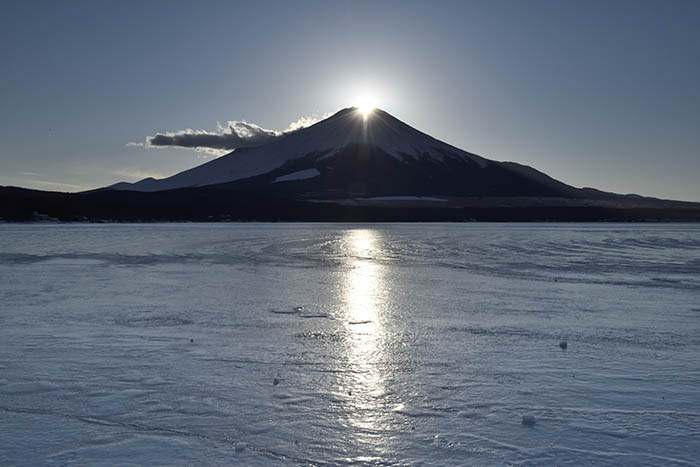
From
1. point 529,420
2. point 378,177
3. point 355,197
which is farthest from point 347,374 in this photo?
point 378,177

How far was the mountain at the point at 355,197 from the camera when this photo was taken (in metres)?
86.6

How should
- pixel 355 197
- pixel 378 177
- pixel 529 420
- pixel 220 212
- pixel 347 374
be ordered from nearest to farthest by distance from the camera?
1. pixel 529 420
2. pixel 347 374
3. pixel 220 212
4. pixel 355 197
5. pixel 378 177

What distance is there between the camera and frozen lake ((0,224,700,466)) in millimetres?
4055

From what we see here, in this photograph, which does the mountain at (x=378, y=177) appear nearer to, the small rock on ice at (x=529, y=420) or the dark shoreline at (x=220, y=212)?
the dark shoreline at (x=220, y=212)

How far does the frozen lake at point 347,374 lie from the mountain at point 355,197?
69.5 meters

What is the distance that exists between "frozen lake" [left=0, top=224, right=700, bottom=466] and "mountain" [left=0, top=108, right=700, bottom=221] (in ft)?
228

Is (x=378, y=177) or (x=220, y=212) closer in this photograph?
(x=220, y=212)

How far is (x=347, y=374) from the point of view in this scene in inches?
229

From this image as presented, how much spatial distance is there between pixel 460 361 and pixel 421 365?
0.52 m

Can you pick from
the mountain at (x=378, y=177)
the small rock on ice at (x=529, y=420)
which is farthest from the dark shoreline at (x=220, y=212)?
the small rock on ice at (x=529, y=420)

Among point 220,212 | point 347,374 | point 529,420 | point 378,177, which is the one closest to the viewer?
point 529,420

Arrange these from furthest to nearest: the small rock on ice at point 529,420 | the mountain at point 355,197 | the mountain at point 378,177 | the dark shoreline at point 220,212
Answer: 1. the mountain at point 378,177
2. the mountain at point 355,197
3. the dark shoreline at point 220,212
4. the small rock on ice at point 529,420

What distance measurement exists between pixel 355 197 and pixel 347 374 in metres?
138

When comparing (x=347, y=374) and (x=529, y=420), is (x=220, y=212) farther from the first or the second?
(x=529, y=420)
